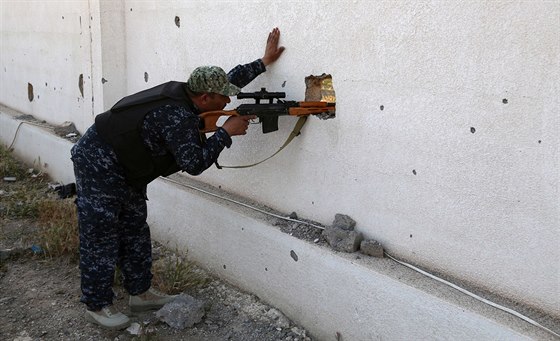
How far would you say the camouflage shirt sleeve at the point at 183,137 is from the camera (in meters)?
2.60

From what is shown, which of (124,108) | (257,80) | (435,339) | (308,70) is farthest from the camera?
(257,80)

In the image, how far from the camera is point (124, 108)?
2.75 metres

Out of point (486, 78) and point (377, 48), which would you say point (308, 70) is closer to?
point (377, 48)

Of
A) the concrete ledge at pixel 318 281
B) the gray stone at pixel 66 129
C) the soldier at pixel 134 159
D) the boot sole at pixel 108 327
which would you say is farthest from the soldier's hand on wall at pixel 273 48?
the gray stone at pixel 66 129

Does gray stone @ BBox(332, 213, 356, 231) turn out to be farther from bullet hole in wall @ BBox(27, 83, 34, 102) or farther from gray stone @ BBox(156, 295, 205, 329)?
bullet hole in wall @ BBox(27, 83, 34, 102)

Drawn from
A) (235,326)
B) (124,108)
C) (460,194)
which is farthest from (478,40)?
(235,326)

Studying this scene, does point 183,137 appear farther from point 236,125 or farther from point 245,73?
point 245,73

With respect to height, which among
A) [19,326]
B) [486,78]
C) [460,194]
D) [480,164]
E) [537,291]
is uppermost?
[486,78]

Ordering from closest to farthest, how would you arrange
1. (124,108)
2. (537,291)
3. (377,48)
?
(537,291)
(377,48)
(124,108)

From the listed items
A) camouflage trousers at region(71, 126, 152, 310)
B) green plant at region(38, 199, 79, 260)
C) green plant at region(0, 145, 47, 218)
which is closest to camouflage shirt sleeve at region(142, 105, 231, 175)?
camouflage trousers at region(71, 126, 152, 310)

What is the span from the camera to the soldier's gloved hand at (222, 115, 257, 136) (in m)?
2.75

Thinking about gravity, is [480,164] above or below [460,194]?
above

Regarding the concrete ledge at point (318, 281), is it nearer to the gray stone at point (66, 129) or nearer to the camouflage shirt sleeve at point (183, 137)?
the camouflage shirt sleeve at point (183, 137)

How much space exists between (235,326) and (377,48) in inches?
67.2
